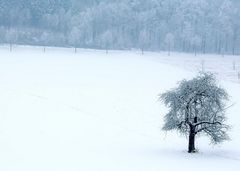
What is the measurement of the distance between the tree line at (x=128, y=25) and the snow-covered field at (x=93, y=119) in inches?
2129

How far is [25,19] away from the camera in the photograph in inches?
6860

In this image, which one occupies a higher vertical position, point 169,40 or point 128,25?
point 128,25

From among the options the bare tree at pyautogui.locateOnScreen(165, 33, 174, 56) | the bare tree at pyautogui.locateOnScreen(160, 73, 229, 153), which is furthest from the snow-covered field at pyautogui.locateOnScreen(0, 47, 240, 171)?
the bare tree at pyautogui.locateOnScreen(165, 33, 174, 56)

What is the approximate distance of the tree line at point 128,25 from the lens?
540 ft

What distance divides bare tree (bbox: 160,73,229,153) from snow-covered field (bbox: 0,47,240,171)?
7.56 feet

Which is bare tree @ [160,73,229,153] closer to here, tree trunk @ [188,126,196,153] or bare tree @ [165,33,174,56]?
tree trunk @ [188,126,196,153]

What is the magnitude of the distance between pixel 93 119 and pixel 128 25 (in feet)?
414

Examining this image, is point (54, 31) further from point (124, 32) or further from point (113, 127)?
point (113, 127)

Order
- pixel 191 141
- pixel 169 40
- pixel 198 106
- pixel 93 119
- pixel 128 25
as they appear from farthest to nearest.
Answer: pixel 128 25 → pixel 169 40 → pixel 93 119 → pixel 191 141 → pixel 198 106

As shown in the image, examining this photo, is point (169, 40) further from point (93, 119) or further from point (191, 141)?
point (191, 141)

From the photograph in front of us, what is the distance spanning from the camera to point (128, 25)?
177625mm

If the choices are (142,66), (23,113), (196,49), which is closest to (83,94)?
(23,113)

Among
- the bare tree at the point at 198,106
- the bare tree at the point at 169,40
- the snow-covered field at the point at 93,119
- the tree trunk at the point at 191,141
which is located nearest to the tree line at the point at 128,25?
the bare tree at the point at 169,40

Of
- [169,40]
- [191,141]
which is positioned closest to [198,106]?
[191,141]
